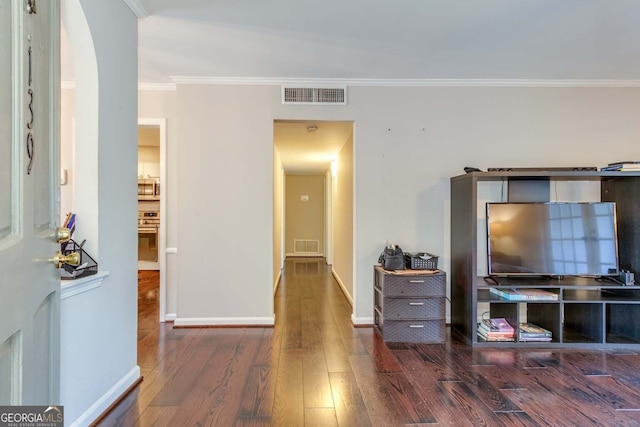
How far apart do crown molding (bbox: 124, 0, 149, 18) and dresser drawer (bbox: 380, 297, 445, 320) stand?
2.95m

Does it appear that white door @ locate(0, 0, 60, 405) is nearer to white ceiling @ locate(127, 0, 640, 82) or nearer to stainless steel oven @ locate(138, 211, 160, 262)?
white ceiling @ locate(127, 0, 640, 82)

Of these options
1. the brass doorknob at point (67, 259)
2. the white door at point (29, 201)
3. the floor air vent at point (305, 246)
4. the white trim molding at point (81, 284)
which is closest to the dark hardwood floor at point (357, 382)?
the white trim molding at point (81, 284)

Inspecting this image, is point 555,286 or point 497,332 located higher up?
point 555,286

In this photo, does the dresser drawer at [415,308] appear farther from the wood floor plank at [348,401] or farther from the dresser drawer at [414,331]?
the wood floor plank at [348,401]

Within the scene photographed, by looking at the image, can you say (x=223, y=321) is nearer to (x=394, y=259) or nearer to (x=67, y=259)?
(x=394, y=259)

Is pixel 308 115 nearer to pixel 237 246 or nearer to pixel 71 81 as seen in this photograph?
pixel 237 246

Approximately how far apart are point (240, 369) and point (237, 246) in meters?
1.26

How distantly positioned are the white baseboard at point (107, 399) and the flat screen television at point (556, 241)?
2.97 meters

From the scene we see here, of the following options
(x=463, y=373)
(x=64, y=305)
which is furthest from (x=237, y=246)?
(x=463, y=373)

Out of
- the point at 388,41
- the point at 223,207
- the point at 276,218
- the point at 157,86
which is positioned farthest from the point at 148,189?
the point at 388,41

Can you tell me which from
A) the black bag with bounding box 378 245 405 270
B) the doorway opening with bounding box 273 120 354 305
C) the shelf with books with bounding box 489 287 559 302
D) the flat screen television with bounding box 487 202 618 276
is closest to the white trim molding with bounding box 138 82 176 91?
the doorway opening with bounding box 273 120 354 305

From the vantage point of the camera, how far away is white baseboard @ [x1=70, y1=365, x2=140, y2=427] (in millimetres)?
1669

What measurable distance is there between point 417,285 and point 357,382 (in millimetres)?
1075

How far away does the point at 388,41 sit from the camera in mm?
2604
